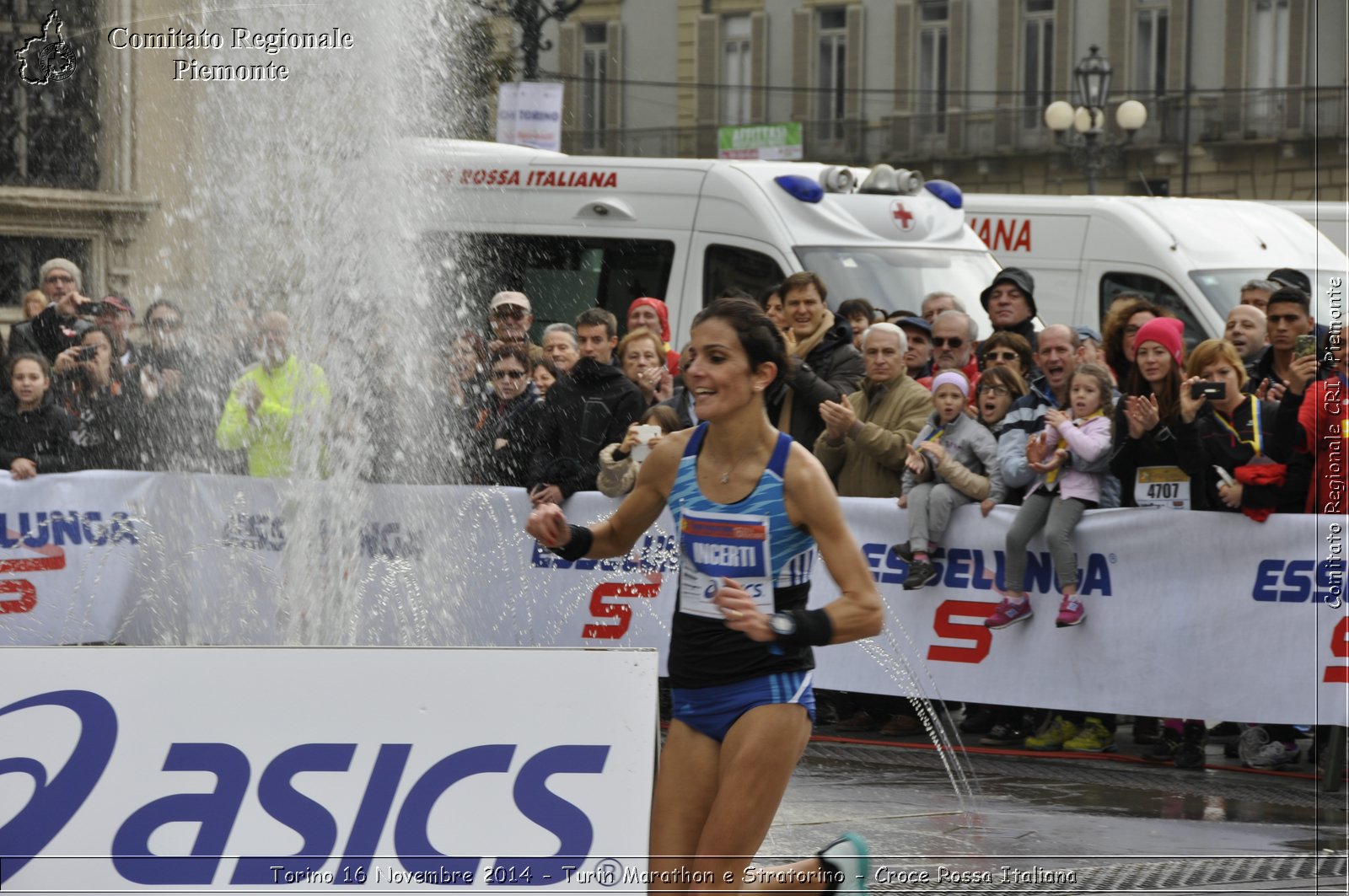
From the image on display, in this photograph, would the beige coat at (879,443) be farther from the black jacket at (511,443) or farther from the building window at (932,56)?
the building window at (932,56)

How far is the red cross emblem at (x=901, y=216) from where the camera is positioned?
14.4m

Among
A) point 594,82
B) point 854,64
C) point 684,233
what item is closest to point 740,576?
point 684,233

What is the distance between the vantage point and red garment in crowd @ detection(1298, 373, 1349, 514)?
8.46 m

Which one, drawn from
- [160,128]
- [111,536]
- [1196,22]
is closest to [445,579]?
[111,536]

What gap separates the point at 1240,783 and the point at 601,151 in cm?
4469

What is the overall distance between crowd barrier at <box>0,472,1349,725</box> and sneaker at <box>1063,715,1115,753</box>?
0.62ft

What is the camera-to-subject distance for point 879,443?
31.5 feet

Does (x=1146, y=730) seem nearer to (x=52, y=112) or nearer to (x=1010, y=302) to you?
(x=1010, y=302)

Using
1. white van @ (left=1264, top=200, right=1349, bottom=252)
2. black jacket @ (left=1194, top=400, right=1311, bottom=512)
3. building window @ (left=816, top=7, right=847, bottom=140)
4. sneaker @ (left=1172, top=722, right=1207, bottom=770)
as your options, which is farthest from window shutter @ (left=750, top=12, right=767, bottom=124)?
sneaker @ (left=1172, top=722, right=1207, bottom=770)

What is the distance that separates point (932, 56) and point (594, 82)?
9470 millimetres

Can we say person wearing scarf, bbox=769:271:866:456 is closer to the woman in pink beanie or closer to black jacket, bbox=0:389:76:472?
the woman in pink beanie

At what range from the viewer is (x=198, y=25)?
2402cm

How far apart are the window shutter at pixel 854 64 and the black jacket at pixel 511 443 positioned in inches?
1526

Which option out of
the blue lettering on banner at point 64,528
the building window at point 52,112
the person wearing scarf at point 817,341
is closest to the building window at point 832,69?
the building window at point 52,112
